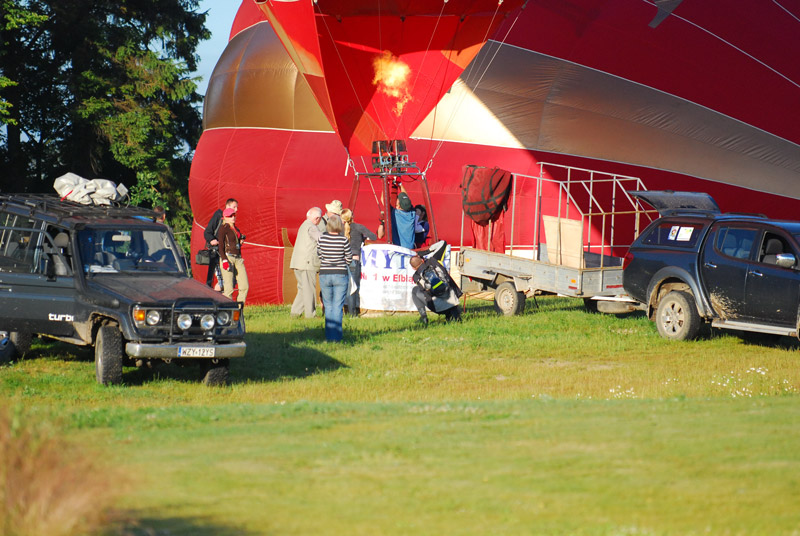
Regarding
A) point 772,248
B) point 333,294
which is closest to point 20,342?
point 333,294

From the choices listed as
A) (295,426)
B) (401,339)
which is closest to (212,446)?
(295,426)

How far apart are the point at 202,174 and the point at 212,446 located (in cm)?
2344

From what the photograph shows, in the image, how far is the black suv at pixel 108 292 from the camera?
38.5 ft

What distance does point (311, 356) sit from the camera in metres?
14.5

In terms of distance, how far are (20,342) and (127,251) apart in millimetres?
2183

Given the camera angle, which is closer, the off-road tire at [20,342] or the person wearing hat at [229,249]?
the off-road tire at [20,342]

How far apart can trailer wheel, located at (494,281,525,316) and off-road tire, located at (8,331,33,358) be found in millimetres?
9190

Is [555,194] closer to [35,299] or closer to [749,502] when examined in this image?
[35,299]

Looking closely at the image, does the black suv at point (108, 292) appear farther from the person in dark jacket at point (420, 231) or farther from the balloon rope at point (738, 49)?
the balloon rope at point (738, 49)

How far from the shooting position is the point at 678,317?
53.5 ft

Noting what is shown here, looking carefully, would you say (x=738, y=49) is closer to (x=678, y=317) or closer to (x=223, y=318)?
(x=678, y=317)

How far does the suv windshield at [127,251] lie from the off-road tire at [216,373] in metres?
1.51

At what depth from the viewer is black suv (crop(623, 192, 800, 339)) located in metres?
14.8

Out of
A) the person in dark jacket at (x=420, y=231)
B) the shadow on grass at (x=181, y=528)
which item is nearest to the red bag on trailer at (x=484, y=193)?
the person in dark jacket at (x=420, y=231)
